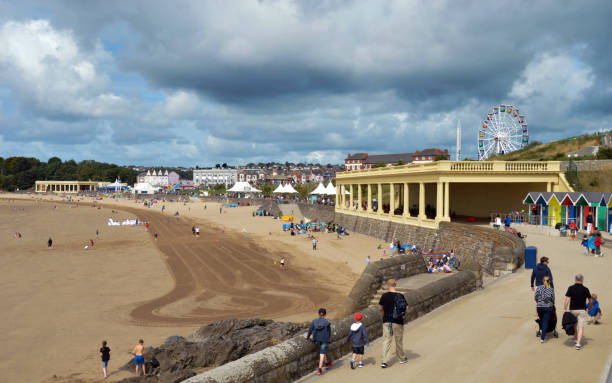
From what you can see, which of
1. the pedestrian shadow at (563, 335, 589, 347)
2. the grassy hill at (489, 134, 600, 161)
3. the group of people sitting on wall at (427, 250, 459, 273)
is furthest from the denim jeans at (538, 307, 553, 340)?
the grassy hill at (489, 134, 600, 161)

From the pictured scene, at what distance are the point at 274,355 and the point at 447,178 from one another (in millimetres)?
23284

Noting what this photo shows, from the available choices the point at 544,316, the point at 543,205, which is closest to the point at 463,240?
the point at 543,205

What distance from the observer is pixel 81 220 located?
209 feet

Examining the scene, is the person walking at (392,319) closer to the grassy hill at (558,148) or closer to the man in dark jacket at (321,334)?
the man in dark jacket at (321,334)

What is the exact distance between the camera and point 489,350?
26.4ft

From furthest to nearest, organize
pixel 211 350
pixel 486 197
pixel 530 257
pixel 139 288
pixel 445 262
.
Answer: pixel 486 197 → pixel 139 288 → pixel 445 262 → pixel 530 257 → pixel 211 350

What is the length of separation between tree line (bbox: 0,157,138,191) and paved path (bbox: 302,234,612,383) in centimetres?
19765

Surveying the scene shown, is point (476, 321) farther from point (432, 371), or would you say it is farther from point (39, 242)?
point (39, 242)

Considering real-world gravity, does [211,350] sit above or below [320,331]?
below

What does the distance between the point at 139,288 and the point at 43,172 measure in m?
191

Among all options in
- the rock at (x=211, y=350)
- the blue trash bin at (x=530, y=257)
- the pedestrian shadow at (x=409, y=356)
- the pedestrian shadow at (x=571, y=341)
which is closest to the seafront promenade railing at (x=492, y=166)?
the blue trash bin at (x=530, y=257)

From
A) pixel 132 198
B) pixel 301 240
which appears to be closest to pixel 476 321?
pixel 301 240

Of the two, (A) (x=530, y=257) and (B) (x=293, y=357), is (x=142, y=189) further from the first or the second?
(B) (x=293, y=357)

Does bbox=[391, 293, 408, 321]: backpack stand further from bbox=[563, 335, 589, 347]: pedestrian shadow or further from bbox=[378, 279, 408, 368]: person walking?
bbox=[563, 335, 589, 347]: pedestrian shadow
